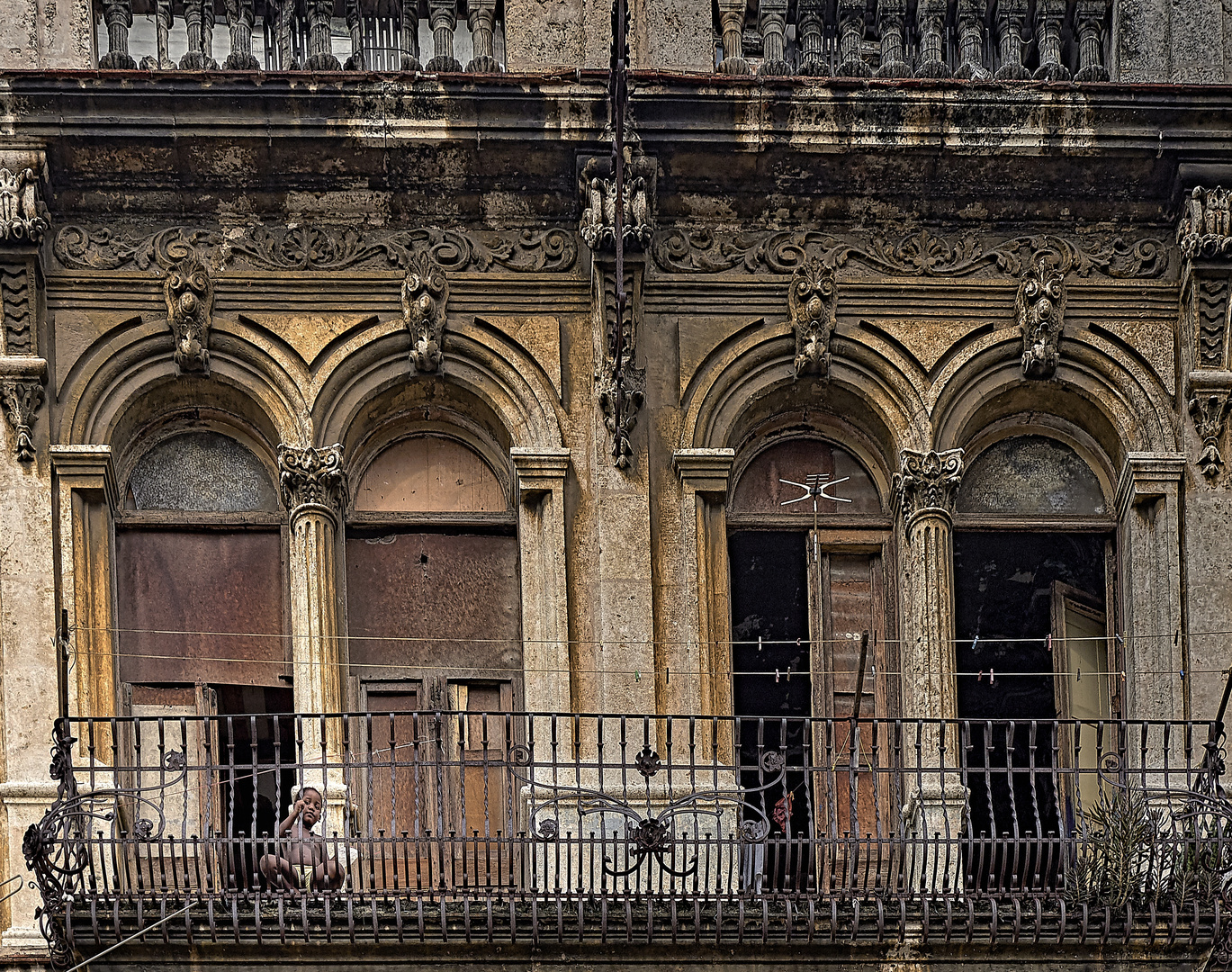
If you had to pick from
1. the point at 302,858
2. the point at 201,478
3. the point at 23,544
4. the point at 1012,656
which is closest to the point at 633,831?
the point at 302,858

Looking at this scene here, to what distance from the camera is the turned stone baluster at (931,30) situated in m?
19.9

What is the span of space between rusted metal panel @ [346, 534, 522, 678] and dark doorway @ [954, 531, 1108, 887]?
8.67ft

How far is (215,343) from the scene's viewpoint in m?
19.5

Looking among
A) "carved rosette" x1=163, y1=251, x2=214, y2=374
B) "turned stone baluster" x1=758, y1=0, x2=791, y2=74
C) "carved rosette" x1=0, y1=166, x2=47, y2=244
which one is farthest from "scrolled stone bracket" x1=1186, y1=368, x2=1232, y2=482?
"carved rosette" x1=0, y1=166, x2=47, y2=244

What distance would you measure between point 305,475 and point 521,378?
4.55ft

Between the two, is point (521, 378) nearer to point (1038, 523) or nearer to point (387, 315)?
point (387, 315)

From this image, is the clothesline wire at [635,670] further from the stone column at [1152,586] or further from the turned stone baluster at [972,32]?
the turned stone baluster at [972,32]

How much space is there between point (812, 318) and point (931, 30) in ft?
6.24

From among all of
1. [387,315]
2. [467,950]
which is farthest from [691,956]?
[387,315]

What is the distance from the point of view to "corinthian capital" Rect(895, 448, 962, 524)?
63.8ft

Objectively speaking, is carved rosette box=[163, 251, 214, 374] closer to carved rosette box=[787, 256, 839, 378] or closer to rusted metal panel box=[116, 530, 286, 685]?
rusted metal panel box=[116, 530, 286, 685]

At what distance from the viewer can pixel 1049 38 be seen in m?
20.0

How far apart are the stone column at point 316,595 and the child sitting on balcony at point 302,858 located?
56 centimetres

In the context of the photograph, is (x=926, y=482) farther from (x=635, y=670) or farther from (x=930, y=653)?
(x=635, y=670)
